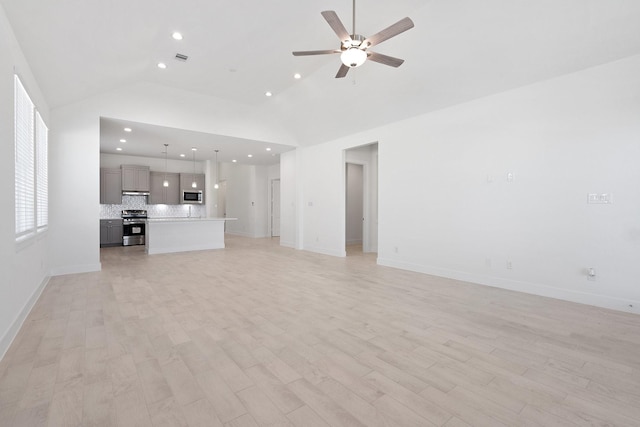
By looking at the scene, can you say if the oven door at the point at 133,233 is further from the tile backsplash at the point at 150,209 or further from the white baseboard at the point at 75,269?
the white baseboard at the point at 75,269

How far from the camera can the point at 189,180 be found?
10000mm

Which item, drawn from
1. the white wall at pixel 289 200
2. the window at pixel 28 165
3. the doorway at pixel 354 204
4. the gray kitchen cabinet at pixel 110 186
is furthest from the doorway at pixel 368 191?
the gray kitchen cabinet at pixel 110 186

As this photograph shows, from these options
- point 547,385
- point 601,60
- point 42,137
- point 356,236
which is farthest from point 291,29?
point 356,236

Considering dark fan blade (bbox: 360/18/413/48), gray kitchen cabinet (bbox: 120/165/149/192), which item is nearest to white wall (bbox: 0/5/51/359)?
dark fan blade (bbox: 360/18/413/48)

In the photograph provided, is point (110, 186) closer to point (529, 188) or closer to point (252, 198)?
point (252, 198)

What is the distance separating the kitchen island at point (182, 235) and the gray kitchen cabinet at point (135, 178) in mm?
2183

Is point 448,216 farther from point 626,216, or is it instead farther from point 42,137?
point 42,137

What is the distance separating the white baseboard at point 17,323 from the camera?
2.31m

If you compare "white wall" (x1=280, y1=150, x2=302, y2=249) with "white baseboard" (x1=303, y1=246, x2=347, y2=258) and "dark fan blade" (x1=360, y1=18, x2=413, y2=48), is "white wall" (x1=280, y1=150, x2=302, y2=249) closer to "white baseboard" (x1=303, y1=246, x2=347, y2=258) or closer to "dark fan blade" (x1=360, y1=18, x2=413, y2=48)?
"white baseboard" (x1=303, y1=246, x2=347, y2=258)

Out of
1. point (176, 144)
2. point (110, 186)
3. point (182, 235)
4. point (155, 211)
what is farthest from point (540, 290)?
point (110, 186)

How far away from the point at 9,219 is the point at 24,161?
3.73 ft

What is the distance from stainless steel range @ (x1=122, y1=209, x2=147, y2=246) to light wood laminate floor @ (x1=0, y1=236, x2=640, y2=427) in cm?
518

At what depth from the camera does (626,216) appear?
3.38m

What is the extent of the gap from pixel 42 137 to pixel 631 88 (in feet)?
26.1
